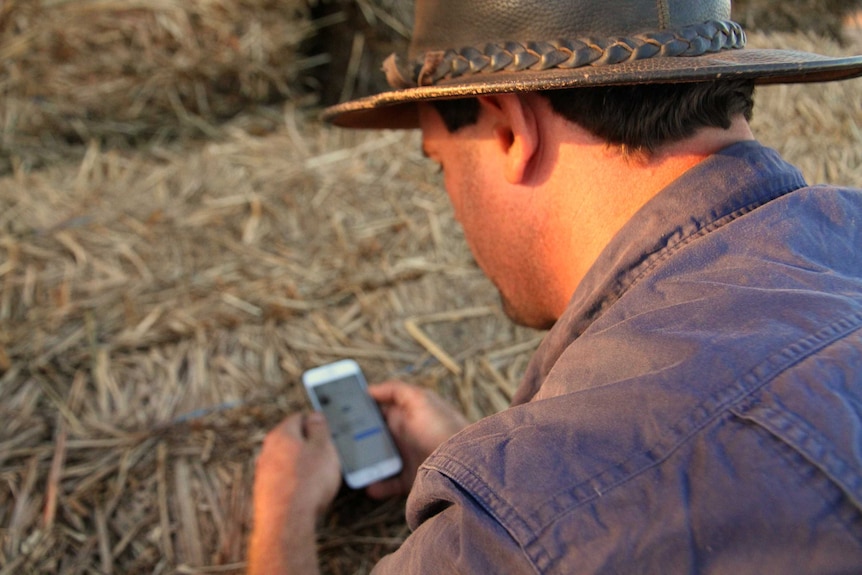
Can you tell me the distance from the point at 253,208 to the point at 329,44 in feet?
4.96

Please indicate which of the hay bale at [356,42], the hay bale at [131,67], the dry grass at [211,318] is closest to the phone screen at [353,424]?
the dry grass at [211,318]

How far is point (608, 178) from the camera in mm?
1271

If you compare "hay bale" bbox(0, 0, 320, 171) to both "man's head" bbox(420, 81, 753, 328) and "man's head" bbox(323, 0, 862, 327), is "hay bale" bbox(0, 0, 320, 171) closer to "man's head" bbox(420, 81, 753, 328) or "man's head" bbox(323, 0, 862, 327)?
"man's head" bbox(323, 0, 862, 327)

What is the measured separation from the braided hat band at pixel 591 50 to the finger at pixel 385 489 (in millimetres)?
1141

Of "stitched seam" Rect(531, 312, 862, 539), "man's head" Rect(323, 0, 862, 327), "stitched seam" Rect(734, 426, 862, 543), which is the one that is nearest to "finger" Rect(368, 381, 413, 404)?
"man's head" Rect(323, 0, 862, 327)

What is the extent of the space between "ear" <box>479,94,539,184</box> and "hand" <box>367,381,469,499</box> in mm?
787

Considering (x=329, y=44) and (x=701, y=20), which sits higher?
(x=701, y=20)

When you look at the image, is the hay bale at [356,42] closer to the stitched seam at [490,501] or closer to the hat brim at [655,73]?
the hat brim at [655,73]

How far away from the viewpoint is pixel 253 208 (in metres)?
2.61

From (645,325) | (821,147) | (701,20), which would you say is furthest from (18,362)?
(821,147)

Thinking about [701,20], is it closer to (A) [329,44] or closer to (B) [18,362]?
(B) [18,362]

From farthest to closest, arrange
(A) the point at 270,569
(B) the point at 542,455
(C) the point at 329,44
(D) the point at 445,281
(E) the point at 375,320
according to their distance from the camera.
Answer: (C) the point at 329,44
(D) the point at 445,281
(E) the point at 375,320
(A) the point at 270,569
(B) the point at 542,455

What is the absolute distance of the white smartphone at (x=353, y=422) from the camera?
1866 mm

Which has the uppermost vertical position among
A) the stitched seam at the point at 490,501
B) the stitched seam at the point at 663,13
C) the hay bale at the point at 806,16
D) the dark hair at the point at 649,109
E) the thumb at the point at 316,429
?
the hay bale at the point at 806,16
